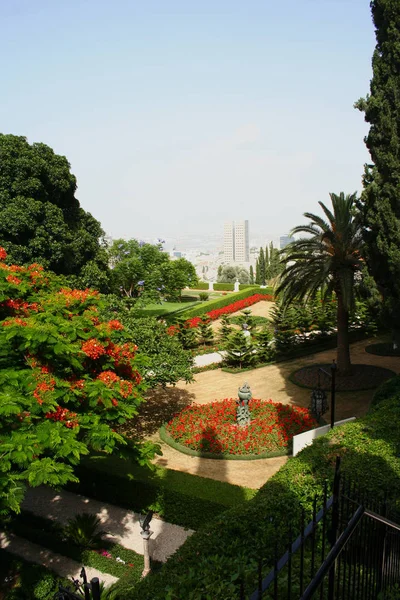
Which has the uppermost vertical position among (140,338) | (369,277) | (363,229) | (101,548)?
(363,229)

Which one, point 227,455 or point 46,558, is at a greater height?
point 227,455

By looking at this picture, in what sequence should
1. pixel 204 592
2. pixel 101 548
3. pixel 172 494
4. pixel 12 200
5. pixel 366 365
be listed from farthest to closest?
pixel 366 365
pixel 12 200
pixel 172 494
pixel 101 548
pixel 204 592

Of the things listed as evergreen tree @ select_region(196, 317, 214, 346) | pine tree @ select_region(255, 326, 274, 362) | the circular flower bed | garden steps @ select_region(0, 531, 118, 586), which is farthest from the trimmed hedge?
evergreen tree @ select_region(196, 317, 214, 346)

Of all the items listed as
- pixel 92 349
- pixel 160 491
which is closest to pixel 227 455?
pixel 160 491

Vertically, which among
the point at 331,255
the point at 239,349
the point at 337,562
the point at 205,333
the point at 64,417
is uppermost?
the point at 331,255

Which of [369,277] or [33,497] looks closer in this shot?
[33,497]

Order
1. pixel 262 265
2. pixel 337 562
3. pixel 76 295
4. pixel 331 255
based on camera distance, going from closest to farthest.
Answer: pixel 337 562
pixel 76 295
pixel 331 255
pixel 262 265

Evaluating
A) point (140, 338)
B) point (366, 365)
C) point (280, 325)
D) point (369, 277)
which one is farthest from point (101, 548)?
point (280, 325)

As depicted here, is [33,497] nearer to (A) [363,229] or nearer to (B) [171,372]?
(B) [171,372]

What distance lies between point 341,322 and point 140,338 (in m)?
8.30

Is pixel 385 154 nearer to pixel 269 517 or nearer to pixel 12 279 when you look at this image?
pixel 12 279

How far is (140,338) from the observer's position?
16.0 m

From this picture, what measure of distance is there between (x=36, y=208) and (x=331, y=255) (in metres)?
11.7

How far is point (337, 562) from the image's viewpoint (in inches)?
198
